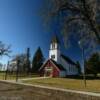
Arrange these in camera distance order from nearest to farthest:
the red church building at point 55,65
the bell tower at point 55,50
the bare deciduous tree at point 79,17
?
the bare deciduous tree at point 79,17 → the red church building at point 55,65 → the bell tower at point 55,50

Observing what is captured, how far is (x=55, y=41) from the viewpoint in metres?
53.7

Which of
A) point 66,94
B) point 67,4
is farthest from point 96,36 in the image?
point 66,94

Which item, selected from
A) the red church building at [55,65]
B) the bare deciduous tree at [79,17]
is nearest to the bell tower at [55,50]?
the red church building at [55,65]

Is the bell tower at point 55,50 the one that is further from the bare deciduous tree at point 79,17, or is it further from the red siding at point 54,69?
the bare deciduous tree at point 79,17

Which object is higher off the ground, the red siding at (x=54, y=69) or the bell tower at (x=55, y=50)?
the bell tower at (x=55, y=50)

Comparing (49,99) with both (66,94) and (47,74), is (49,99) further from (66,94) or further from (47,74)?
(47,74)

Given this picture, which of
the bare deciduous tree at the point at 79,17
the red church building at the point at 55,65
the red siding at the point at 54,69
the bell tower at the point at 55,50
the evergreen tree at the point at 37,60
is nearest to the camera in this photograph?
the bare deciduous tree at the point at 79,17

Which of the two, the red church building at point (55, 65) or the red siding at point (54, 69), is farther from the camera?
the red church building at point (55, 65)

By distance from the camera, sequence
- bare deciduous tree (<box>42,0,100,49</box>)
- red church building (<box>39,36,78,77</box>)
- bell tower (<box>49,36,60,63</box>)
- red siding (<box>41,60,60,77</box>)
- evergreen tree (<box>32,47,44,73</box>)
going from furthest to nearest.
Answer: evergreen tree (<box>32,47,44,73</box>)
bell tower (<box>49,36,60,63</box>)
red church building (<box>39,36,78,77</box>)
red siding (<box>41,60,60,77</box>)
bare deciduous tree (<box>42,0,100,49</box>)

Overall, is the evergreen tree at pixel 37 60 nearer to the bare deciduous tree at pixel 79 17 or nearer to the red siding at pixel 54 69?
the red siding at pixel 54 69

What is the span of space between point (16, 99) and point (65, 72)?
41.7 m

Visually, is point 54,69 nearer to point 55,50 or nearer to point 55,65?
point 55,65

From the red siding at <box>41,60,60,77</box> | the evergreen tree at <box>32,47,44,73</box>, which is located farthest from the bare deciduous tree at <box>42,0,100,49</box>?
the evergreen tree at <box>32,47,44,73</box>

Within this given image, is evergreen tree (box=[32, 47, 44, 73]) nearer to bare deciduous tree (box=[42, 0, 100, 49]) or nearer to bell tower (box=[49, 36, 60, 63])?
bell tower (box=[49, 36, 60, 63])
